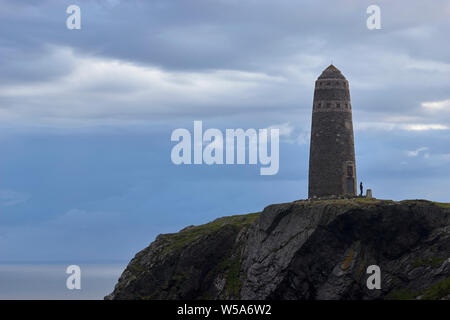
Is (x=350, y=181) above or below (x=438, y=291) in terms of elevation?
above

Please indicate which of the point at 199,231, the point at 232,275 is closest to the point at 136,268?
the point at 199,231

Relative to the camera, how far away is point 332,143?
116 metres

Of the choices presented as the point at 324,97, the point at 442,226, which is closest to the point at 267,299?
the point at 442,226

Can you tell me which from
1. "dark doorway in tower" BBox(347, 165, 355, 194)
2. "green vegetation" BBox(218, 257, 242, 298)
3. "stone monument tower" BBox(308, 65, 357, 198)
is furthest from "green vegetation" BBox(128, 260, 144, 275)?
"dark doorway in tower" BBox(347, 165, 355, 194)

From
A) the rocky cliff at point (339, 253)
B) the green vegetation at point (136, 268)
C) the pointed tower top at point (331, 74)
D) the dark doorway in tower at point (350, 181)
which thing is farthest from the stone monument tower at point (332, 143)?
the green vegetation at point (136, 268)

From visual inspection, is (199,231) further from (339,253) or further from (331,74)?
(331,74)

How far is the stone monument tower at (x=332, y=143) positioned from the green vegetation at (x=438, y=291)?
75.6ft

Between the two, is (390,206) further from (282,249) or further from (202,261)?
(202,261)

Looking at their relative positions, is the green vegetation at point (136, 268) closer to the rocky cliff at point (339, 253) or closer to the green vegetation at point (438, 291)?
the rocky cliff at point (339, 253)

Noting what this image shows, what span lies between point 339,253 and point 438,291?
13601 millimetres

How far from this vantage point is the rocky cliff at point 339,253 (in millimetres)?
99125

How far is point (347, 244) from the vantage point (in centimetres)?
10144
